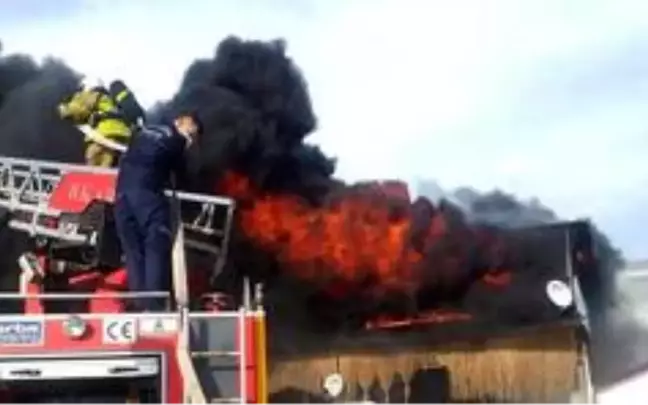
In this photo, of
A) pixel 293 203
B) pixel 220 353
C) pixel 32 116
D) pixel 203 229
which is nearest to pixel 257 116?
pixel 293 203

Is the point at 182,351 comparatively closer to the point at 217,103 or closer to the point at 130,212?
the point at 130,212

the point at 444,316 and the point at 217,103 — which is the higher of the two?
the point at 217,103

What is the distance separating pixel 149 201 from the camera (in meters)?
9.95

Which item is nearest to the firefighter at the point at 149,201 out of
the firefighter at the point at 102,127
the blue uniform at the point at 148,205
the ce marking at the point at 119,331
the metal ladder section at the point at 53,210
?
the blue uniform at the point at 148,205

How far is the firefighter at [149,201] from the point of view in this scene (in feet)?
32.2

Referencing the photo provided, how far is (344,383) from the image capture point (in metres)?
14.0

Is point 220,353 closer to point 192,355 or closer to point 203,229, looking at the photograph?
point 192,355

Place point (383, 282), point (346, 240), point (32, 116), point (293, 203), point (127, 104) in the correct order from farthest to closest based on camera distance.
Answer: point (32, 116) < point (293, 203) < point (383, 282) < point (346, 240) < point (127, 104)

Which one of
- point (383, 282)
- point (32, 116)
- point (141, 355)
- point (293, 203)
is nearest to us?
point (141, 355)

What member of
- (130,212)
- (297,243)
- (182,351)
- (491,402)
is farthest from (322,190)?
(182,351)

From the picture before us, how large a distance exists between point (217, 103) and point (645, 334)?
367 inches

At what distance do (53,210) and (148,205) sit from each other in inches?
75.5

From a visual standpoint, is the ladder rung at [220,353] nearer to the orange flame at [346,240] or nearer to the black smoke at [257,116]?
the orange flame at [346,240]

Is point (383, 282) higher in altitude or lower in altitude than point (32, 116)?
lower
